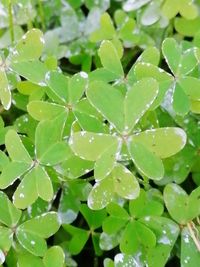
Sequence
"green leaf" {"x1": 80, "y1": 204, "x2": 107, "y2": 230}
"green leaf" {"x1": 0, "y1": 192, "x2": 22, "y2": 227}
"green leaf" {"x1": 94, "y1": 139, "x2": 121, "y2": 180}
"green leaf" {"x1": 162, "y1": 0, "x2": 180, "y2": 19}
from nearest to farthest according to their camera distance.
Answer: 1. "green leaf" {"x1": 94, "y1": 139, "x2": 121, "y2": 180}
2. "green leaf" {"x1": 0, "y1": 192, "x2": 22, "y2": 227}
3. "green leaf" {"x1": 80, "y1": 204, "x2": 107, "y2": 230}
4. "green leaf" {"x1": 162, "y1": 0, "x2": 180, "y2": 19}

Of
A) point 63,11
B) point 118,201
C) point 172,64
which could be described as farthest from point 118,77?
point 63,11

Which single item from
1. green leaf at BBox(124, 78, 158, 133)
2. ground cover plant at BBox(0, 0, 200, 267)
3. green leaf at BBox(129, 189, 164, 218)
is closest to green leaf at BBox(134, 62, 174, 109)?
ground cover plant at BBox(0, 0, 200, 267)

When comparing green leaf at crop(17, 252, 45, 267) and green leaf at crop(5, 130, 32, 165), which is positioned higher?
green leaf at crop(5, 130, 32, 165)

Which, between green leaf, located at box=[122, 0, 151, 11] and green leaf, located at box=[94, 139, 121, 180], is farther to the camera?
green leaf, located at box=[122, 0, 151, 11]

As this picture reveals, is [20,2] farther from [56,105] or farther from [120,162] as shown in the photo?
[120,162]

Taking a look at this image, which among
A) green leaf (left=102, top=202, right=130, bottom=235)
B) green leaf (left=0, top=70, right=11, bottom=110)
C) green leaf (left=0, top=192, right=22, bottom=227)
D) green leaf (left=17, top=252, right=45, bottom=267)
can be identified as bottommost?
green leaf (left=102, top=202, right=130, bottom=235)

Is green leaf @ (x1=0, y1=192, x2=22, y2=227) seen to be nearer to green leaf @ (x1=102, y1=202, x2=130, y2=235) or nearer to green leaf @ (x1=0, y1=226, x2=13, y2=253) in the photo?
green leaf @ (x1=0, y1=226, x2=13, y2=253)

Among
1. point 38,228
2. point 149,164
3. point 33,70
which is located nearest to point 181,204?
point 149,164

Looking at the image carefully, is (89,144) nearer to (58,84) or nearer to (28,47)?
(58,84)
